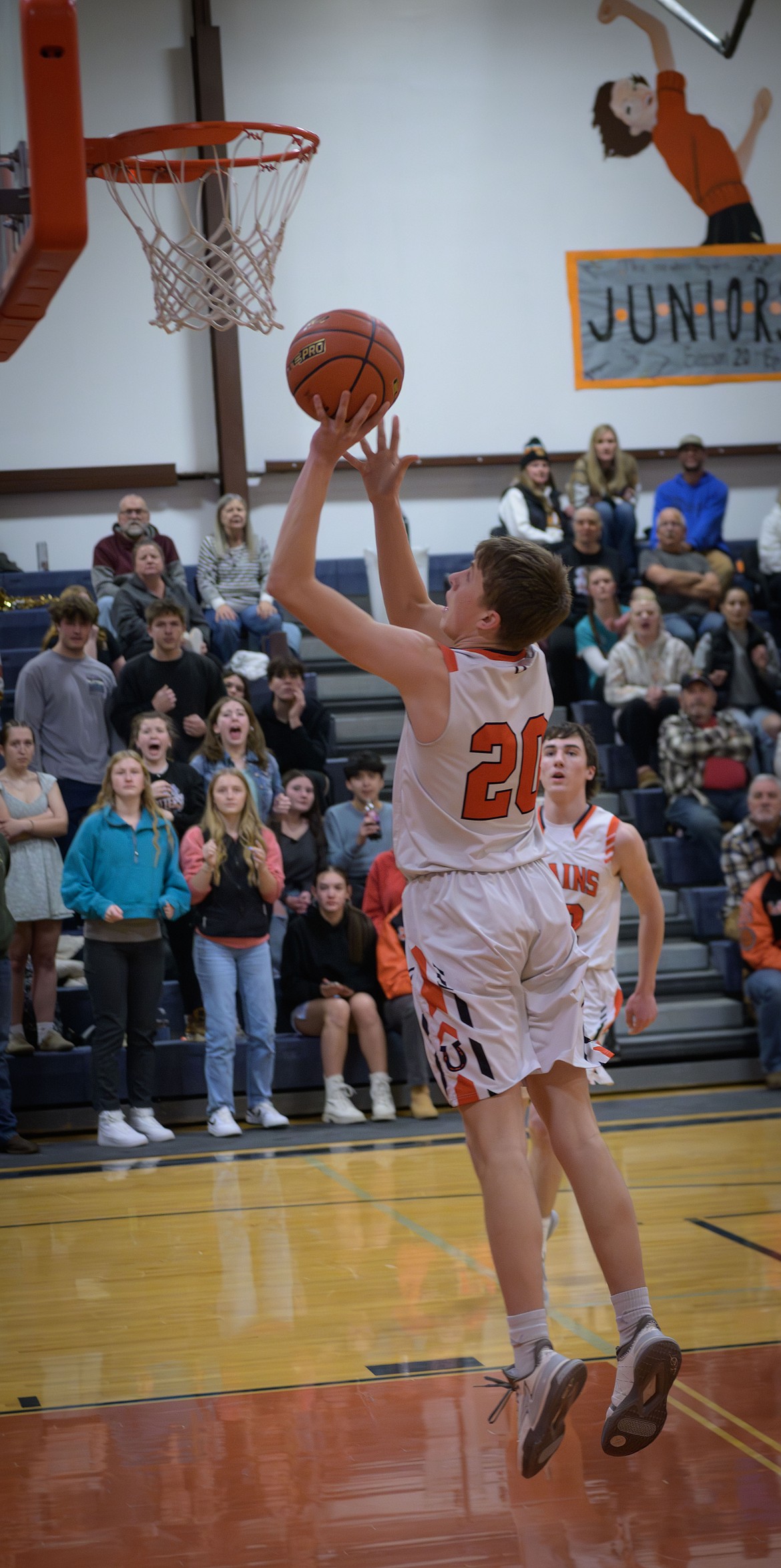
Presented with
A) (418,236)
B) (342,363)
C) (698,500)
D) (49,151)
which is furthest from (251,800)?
(418,236)

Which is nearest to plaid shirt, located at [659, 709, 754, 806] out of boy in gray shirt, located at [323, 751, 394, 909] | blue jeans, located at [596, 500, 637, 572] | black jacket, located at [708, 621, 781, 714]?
black jacket, located at [708, 621, 781, 714]

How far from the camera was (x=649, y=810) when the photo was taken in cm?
1102

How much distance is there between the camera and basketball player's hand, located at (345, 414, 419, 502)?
371 cm

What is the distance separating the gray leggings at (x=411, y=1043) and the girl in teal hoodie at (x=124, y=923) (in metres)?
1.40

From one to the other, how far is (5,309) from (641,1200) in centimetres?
444

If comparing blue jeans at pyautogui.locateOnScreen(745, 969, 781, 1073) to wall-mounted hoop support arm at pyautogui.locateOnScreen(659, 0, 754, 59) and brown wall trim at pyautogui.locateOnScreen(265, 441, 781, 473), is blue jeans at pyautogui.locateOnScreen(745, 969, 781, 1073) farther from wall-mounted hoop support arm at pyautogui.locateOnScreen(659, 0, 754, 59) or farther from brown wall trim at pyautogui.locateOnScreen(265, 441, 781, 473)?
wall-mounted hoop support arm at pyautogui.locateOnScreen(659, 0, 754, 59)

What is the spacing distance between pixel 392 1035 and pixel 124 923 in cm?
176

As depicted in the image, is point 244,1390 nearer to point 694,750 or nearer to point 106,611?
point 694,750

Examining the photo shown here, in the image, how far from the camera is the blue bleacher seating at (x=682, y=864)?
34.9 feet

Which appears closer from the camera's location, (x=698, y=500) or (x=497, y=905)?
(x=497, y=905)

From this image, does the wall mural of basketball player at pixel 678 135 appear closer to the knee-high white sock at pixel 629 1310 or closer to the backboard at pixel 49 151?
the backboard at pixel 49 151

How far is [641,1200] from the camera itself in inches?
257

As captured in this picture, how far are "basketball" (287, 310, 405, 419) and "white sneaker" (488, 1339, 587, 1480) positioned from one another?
2136mm

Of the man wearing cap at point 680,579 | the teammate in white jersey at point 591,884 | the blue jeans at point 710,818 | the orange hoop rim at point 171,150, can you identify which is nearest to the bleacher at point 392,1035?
the blue jeans at point 710,818
